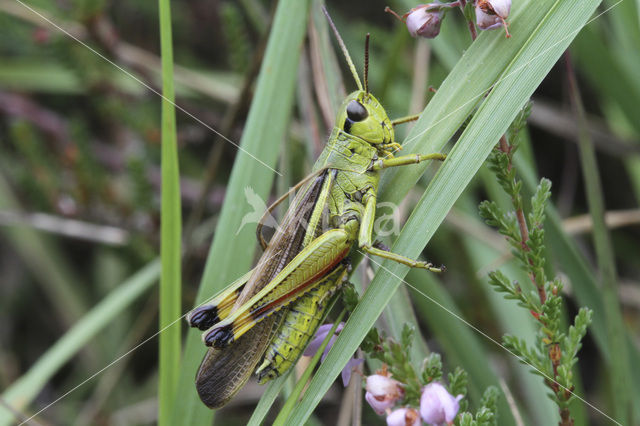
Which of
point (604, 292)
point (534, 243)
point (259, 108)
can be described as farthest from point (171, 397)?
point (604, 292)

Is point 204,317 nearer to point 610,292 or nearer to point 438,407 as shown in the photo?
point 438,407

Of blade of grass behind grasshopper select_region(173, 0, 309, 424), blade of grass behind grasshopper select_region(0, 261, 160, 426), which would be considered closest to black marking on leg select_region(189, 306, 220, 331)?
blade of grass behind grasshopper select_region(173, 0, 309, 424)

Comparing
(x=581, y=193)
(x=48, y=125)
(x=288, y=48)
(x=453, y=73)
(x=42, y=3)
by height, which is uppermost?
(x=42, y=3)

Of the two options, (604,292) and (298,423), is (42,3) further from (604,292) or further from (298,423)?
(604,292)

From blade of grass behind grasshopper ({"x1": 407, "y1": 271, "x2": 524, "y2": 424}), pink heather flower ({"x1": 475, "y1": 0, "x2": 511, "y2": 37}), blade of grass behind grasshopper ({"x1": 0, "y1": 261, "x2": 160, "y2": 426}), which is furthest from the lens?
blade of grass behind grasshopper ({"x1": 0, "y1": 261, "x2": 160, "y2": 426})

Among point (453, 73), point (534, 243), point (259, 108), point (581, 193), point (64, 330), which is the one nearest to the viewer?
point (534, 243)

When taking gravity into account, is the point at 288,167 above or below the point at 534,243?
above

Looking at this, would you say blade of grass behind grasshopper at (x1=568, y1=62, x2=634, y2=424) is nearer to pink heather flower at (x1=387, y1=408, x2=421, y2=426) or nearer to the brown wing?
pink heather flower at (x1=387, y1=408, x2=421, y2=426)

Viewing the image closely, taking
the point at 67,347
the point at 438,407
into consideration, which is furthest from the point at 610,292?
the point at 67,347
